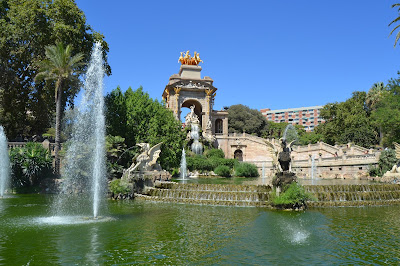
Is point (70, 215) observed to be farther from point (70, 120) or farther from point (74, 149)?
point (70, 120)

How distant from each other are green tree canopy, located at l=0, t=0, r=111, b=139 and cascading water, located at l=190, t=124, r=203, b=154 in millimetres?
21962

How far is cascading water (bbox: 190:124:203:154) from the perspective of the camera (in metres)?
51.6

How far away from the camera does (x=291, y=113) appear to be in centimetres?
13638

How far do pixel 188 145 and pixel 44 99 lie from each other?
2489cm

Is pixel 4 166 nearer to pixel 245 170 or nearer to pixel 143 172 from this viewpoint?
pixel 143 172

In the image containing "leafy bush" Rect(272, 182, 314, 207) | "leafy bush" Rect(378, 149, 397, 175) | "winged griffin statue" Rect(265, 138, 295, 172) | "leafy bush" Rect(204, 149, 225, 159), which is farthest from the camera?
"leafy bush" Rect(204, 149, 225, 159)

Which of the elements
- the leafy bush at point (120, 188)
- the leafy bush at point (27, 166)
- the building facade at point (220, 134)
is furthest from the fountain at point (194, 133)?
the leafy bush at point (120, 188)

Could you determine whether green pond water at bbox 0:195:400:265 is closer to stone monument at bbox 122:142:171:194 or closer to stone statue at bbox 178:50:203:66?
stone monument at bbox 122:142:171:194

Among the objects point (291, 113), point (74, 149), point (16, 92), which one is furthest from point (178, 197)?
point (291, 113)

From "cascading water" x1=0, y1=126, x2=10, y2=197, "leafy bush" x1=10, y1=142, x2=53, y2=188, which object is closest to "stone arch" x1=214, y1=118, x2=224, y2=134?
"leafy bush" x1=10, y1=142, x2=53, y2=188

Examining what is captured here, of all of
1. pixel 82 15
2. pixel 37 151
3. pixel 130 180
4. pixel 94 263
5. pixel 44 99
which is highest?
pixel 82 15

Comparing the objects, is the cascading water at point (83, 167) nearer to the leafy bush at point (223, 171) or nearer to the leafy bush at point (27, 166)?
the leafy bush at point (27, 166)

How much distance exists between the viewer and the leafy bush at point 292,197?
1527 centimetres

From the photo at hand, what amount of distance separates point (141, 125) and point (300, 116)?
115222 millimetres
